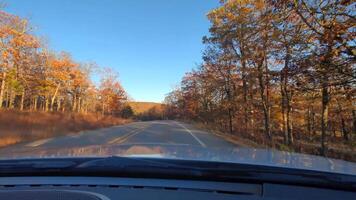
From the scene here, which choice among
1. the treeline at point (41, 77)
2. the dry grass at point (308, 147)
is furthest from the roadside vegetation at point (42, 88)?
the dry grass at point (308, 147)

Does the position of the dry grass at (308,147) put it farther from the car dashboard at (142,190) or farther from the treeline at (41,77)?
the treeline at (41,77)

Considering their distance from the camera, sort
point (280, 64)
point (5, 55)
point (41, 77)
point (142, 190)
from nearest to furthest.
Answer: point (142, 190) → point (280, 64) → point (5, 55) → point (41, 77)

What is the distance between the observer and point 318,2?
35.9 ft

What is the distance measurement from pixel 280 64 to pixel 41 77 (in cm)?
4622

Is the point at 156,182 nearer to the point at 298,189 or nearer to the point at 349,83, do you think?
the point at 298,189

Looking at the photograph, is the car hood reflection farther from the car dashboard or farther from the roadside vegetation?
the roadside vegetation

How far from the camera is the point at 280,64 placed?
18.2 m

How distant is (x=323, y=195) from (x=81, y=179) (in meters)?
1.47

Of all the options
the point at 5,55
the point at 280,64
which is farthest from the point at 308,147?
the point at 5,55

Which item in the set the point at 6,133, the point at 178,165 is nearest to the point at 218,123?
the point at 6,133

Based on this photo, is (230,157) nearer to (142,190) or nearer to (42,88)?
(142,190)

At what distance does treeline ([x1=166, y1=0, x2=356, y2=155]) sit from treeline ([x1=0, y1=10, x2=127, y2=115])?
19062 mm

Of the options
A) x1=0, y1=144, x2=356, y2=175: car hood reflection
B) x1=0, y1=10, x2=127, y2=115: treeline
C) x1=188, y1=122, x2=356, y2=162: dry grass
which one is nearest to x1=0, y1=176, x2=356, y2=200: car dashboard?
x1=0, y1=144, x2=356, y2=175: car hood reflection

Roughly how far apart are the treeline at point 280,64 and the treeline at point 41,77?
62.5 ft
